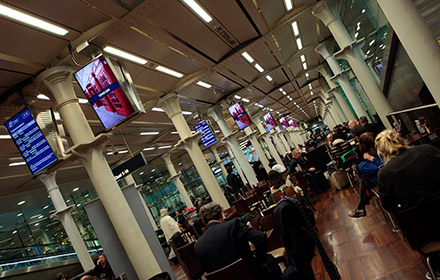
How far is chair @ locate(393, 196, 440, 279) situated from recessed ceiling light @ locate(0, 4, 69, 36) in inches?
212

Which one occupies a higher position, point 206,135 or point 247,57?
point 247,57

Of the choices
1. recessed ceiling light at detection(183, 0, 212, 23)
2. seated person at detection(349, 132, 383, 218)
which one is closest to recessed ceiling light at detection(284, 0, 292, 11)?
recessed ceiling light at detection(183, 0, 212, 23)

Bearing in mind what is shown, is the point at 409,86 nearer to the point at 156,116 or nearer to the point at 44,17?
the point at 44,17

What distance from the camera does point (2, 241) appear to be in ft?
43.2

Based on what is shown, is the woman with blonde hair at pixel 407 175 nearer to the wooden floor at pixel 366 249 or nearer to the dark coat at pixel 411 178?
the dark coat at pixel 411 178

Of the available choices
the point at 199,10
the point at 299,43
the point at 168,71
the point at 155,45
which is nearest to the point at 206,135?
the point at 168,71

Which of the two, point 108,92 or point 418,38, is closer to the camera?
point 418,38

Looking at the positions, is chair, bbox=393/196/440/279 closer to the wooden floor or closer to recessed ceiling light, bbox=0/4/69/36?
the wooden floor

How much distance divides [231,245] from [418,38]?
3.35 m

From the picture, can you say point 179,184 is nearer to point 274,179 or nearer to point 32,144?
point 274,179

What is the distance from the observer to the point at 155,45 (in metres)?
6.93

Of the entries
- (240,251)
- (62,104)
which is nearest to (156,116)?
(62,104)

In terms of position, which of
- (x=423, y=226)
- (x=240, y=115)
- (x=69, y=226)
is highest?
(x=240, y=115)

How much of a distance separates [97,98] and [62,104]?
95 centimetres
